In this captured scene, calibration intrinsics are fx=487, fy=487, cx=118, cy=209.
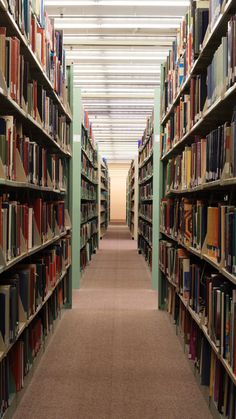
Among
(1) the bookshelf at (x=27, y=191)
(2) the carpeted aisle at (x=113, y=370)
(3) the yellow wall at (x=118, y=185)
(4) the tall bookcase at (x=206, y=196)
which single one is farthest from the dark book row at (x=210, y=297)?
(3) the yellow wall at (x=118, y=185)

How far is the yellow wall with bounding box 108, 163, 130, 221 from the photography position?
27297 mm

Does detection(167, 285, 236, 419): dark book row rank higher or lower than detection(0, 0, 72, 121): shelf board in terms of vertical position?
lower

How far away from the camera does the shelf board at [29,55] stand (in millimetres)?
2449

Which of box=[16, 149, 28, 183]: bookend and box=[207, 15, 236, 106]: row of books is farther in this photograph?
box=[16, 149, 28, 183]: bookend

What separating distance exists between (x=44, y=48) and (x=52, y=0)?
9.77 ft

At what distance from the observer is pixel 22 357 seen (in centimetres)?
303

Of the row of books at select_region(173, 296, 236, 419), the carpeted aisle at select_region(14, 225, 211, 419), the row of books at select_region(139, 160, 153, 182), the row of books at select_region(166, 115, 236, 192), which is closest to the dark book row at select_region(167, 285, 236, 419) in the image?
the row of books at select_region(173, 296, 236, 419)

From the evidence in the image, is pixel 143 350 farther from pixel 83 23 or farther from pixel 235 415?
pixel 83 23

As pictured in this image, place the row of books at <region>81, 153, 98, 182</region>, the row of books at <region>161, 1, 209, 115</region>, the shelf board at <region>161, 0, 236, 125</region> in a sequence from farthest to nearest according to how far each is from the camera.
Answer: the row of books at <region>81, 153, 98, 182</region>, the row of books at <region>161, 1, 209, 115</region>, the shelf board at <region>161, 0, 236, 125</region>

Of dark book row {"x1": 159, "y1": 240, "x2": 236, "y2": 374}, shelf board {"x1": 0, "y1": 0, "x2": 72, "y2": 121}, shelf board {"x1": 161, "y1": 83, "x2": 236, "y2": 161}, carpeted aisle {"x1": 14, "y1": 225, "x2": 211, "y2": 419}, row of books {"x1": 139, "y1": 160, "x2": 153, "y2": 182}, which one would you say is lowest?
carpeted aisle {"x1": 14, "y1": 225, "x2": 211, "y2": 419}

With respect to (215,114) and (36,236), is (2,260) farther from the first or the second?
(215,114)

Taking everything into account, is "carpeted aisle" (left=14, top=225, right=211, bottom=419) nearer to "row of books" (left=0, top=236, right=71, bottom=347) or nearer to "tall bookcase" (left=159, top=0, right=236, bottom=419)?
"tall bookcase" (left=159, top=0, right=236, bottom=419)

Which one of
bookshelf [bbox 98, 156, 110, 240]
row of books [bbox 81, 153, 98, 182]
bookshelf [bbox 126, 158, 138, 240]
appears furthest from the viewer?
bookshelf [bbox 98, 156, 110, 240]

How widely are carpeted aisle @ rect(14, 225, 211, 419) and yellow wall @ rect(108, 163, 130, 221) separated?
70.7 ft
